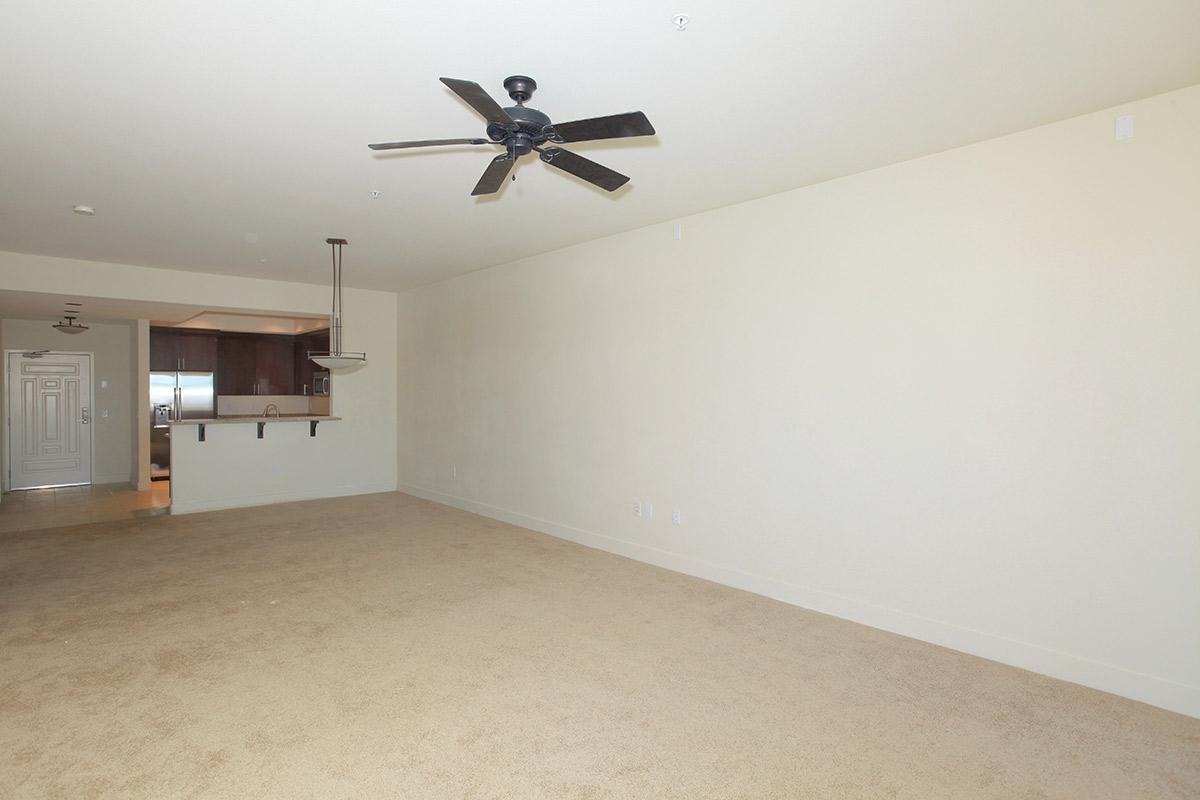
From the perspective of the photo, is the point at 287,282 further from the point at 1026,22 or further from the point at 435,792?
the point at 1026,22

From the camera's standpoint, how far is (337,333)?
764 centimetres

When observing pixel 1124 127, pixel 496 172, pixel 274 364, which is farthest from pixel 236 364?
pixel 1124 127

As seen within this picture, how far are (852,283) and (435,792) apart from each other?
3341 millimetres

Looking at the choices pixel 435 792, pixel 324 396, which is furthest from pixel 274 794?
pixel 324 396

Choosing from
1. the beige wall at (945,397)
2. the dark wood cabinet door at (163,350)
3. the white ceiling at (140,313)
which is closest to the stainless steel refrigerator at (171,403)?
the dark wood cabinet door at (163,350)

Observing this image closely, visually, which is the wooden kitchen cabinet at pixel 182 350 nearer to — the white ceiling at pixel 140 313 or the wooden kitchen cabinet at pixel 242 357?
the wooden kitchen cabinet at pixel 242 357

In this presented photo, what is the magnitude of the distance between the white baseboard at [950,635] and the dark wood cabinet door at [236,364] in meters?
7.69

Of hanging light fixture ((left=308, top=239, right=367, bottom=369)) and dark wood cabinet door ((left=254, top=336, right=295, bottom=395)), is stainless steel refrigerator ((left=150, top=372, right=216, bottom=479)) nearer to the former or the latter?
dark wood cabinet door ((left=254, top=336, right=295, bottom=395))

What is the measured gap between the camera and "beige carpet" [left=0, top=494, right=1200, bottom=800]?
2270 millimetres

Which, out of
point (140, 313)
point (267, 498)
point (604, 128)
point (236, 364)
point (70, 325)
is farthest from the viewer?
point (236, 364)

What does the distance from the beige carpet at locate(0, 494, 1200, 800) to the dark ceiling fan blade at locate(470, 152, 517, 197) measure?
234 cm

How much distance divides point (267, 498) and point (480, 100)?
6.81 metres

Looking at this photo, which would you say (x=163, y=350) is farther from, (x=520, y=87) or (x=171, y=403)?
(x=520, y=87)

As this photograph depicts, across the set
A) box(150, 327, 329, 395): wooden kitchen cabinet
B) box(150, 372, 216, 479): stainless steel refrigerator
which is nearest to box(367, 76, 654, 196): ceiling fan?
box(150, 327, 329, 395): wooden kitchen cabinet
